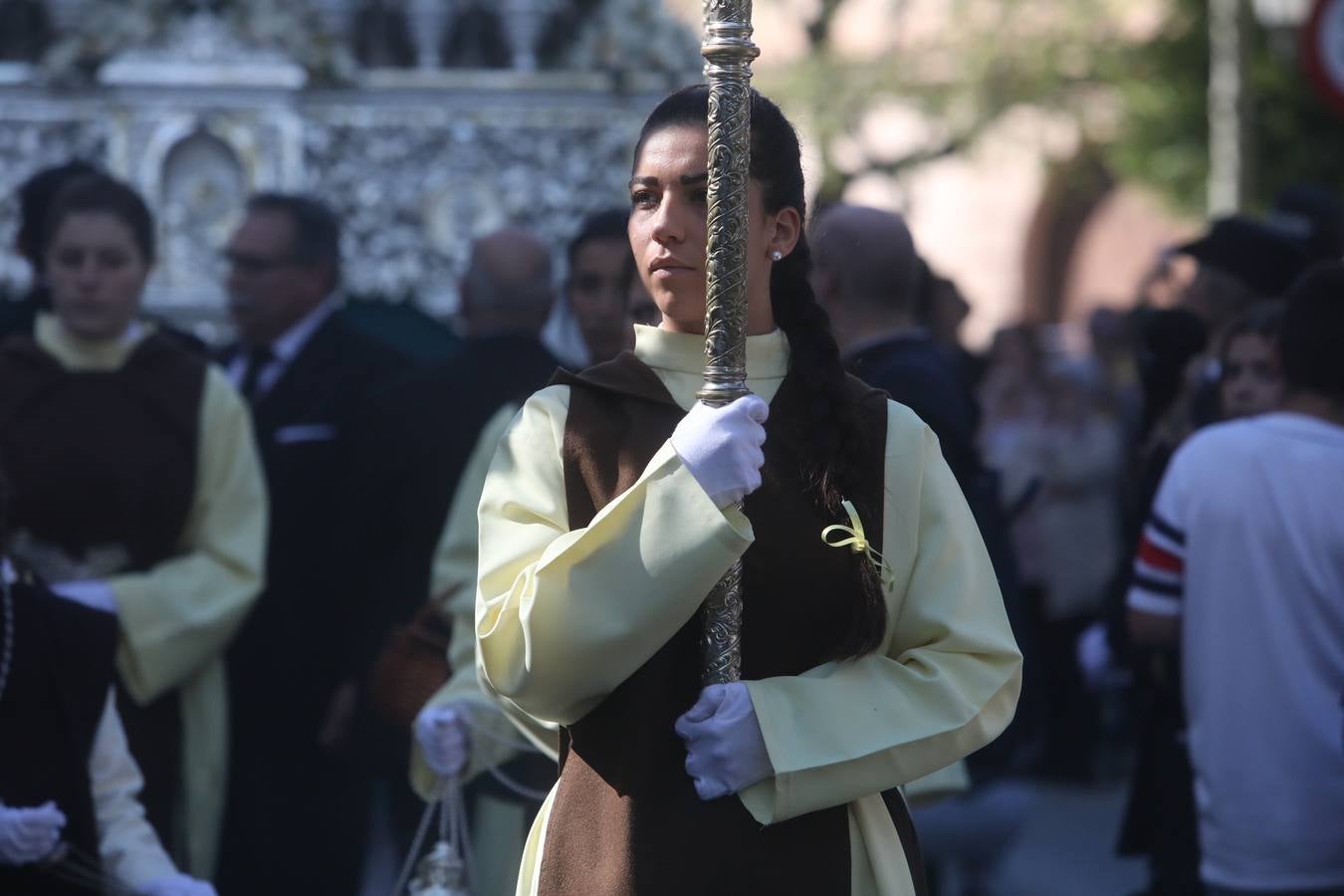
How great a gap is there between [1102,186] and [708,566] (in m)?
21.5

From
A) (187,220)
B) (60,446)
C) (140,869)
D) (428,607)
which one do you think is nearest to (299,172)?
(187,220)

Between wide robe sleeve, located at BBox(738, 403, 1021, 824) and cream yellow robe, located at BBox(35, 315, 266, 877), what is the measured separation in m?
2.39

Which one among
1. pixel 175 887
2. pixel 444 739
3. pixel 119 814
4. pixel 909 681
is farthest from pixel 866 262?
pixel 909 681

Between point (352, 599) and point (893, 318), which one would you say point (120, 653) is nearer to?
point (352, 599)

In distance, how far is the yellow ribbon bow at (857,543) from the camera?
9.12ft

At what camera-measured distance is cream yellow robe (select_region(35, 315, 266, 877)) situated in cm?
484

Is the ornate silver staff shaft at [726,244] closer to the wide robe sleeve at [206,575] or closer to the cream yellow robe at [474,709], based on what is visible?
the cream yellow robe at [474,709]

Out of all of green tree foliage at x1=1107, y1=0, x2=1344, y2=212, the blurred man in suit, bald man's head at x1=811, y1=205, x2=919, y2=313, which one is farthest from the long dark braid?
green tree foliage at x1=1107, y1=0, x2=1344, y2=212

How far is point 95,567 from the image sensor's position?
16.0 feet

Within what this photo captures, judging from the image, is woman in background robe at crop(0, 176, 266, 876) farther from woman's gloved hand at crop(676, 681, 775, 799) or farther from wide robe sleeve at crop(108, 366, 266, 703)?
woman's gloved hand at crop(676, 681, 775, 799)

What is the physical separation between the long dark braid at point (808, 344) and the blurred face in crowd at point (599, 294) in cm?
194

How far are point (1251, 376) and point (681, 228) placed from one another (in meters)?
2.66

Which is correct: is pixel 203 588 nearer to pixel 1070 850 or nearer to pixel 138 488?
pixel 138 488

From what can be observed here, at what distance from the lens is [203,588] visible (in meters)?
4.95
